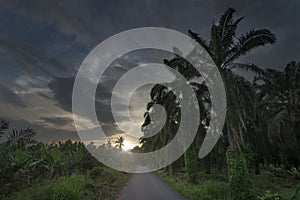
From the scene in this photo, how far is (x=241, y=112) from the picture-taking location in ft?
47.8

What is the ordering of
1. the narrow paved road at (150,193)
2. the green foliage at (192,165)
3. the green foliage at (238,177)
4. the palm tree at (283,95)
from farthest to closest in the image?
1. the palm tree at (283,95)
2. the green foliage at (192,165)
3. the narrow paved road at (150,193)
4. the green foliage at (238,177)

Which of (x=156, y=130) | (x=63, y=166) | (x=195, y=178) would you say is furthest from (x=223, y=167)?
(x=63, y=166)

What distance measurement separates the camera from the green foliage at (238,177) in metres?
12.5

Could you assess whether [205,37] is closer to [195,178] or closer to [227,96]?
[227,96]

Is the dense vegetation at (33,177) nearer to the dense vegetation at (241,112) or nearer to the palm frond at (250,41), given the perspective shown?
the dense vegetation at (241,112)

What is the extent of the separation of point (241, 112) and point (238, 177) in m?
3.98

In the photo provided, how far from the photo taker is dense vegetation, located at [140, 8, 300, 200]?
14062 millimetres

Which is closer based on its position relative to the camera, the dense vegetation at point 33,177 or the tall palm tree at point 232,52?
the dense vegetation at point 33,177

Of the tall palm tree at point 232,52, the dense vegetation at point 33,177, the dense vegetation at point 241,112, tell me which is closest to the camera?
the dense vegetation at point 33,177

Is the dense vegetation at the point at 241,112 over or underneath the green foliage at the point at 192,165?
over

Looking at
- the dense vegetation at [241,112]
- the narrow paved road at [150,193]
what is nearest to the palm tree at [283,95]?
the dense vegetation at [241,112]

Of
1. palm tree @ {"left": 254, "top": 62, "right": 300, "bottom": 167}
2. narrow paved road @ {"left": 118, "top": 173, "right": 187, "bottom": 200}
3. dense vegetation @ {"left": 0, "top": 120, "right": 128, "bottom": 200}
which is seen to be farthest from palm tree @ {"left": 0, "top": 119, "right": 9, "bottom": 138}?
palm tree @ {"left": 254, "top": 62, "right": 300, "bottom": 167}

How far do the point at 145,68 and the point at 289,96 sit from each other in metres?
14.4

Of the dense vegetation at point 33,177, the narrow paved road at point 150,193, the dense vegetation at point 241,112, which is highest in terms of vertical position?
the dense vegetation at point 241,112
